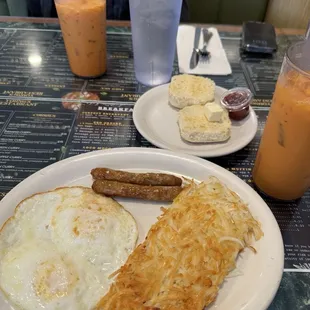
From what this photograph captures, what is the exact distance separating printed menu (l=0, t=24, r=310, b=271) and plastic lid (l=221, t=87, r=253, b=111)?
19cm

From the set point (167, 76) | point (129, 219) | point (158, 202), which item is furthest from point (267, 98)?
point (129, 219)

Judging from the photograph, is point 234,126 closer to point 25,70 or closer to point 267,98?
point 267,98

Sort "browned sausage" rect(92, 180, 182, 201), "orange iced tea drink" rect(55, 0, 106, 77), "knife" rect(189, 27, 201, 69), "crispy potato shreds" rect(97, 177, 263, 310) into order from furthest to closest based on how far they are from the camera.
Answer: "knife" rect(189, 27, 201, 69) < "orange iced tea drink" rect(55, 0, 106, 77) < "browned sausage" rect(92, 180, 182, 201) < "crispy potato shreds" rect(97, 177, 263, 310)

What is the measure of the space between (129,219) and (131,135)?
66cm

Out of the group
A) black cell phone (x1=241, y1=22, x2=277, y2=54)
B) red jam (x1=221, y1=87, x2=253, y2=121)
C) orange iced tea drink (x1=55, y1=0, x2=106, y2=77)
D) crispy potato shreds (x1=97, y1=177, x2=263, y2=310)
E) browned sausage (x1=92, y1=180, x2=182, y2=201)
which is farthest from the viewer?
black cell phone (x1=241, y1=22, x2=277, y2=54)

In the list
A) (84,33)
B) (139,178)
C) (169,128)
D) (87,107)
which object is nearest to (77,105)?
(87,107)

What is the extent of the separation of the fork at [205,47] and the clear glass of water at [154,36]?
1.27ft

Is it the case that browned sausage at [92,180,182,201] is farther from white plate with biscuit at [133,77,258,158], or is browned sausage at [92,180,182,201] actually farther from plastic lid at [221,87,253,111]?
plastic lid at [221,87,253,111]

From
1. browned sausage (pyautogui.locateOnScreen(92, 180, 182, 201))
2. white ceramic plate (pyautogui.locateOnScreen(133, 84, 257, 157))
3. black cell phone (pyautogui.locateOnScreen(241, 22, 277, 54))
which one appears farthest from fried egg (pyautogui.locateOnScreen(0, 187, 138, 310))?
black cell phone (pyautogui.locateOnScreen(241, 22, 277, 54))

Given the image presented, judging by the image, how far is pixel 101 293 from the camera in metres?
1.12

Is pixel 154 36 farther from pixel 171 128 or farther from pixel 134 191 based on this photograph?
pixel 134 191

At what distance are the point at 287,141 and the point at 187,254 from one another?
24.5 inches

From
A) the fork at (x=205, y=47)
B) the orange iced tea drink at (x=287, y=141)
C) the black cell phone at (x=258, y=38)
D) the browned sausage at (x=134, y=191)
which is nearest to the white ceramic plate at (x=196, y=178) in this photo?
the browned sausage at (x=134, y=191)

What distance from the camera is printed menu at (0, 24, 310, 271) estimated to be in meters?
1.60
